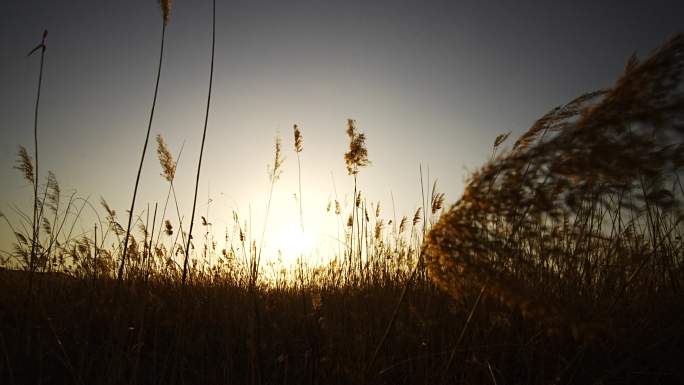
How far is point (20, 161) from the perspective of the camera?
2.64 metres

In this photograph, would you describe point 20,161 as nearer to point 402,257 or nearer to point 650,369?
point 402,257

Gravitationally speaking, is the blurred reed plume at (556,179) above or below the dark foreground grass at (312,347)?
above

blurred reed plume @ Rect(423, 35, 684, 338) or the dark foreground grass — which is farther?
the dark foreground grass

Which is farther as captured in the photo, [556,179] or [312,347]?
[312,347]

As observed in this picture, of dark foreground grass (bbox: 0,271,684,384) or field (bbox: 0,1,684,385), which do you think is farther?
dark foreground grass (bbox: 0,271,684,384)

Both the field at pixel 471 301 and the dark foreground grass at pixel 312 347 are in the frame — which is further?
the dark foreground grass at pixel 312 347

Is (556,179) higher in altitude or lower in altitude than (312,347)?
higher

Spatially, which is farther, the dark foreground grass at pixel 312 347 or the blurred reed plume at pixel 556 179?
the dark foreground grass at pixel 312 347

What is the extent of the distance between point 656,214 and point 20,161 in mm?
4810

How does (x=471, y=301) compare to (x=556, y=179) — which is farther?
(x=471, y=301)

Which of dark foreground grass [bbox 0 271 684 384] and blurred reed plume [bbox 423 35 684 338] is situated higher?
blurred reed plume [bbox 423 35 684 338]

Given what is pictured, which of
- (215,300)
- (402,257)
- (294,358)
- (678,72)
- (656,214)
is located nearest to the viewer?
(678,72)

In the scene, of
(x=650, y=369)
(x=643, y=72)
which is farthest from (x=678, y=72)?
(x=650, y=369)

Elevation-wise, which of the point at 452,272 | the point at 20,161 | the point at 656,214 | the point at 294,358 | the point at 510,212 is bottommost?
the point at 294,358
